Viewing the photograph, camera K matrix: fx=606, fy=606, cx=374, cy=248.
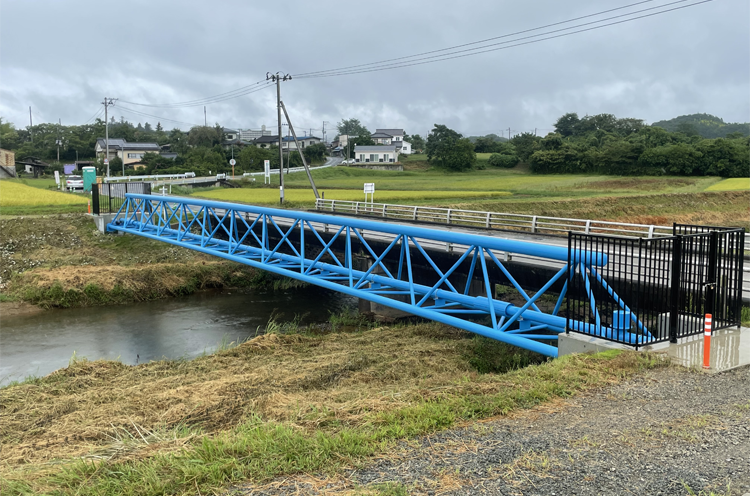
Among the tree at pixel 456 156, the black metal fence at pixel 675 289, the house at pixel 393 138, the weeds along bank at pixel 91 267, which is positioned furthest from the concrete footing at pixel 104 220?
the house at pixel 393 138

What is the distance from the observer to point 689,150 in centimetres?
6719

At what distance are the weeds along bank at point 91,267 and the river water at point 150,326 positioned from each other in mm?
1003

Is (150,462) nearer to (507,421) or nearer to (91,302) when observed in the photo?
(507,421)

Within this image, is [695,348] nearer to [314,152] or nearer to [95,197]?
[95,197]

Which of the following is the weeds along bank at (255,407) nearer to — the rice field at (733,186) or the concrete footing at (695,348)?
the concrete footing at (695,348)

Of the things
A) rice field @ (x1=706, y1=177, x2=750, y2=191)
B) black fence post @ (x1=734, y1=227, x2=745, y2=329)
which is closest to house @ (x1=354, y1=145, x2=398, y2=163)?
rice field @ (x1=706, y1=177, x2=750, y2=191)

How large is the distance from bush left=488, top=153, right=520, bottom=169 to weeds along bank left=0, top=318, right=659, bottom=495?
78.2 metres

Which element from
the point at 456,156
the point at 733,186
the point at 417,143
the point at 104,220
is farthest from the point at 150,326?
the point at 417,143

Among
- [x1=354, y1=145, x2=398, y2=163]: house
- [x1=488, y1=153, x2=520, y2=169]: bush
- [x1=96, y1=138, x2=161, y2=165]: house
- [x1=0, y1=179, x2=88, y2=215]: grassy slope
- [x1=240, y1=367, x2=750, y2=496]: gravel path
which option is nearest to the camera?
[x1=240, y1=367, x2=750, y2=496]: gravel path

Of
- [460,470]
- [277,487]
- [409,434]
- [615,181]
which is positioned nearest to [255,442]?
[277,487]

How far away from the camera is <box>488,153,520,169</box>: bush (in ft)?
298

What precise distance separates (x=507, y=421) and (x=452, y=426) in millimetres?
629

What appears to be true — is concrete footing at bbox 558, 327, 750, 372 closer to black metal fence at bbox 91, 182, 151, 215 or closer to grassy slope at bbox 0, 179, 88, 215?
black metal fence at bbox 91, 182, 151, 215

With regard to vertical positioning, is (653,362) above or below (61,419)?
above
